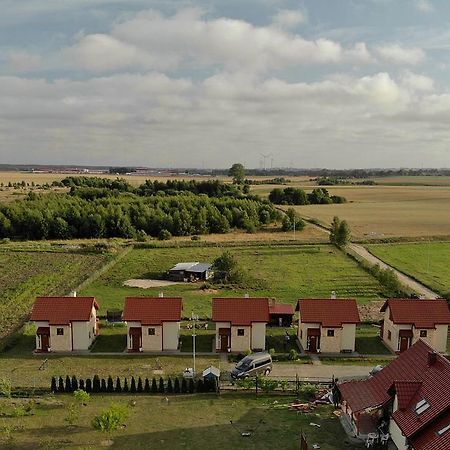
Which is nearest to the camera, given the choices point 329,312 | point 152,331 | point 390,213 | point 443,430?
point 443,430

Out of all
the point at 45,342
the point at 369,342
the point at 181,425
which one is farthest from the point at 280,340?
the point at 45,342

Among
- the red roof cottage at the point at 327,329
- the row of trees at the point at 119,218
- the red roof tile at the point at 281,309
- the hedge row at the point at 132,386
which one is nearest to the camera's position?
the hedge row at the point at 132,386

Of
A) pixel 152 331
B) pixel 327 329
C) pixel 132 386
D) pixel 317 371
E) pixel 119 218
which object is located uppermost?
pixel 119 218

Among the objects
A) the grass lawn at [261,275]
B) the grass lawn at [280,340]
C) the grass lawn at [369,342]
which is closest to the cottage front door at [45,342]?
the grass lawn at [261,275]

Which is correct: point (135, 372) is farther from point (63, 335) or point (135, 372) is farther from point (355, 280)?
point (355, 280)

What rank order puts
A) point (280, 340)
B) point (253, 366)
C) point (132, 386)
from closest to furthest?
point (132, 386) < point (253, 366) < point (280, 340)

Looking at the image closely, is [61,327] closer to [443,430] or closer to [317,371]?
[317,371]

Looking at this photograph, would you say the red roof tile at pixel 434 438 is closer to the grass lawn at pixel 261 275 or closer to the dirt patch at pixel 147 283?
the grass lawn at pixel 261 275

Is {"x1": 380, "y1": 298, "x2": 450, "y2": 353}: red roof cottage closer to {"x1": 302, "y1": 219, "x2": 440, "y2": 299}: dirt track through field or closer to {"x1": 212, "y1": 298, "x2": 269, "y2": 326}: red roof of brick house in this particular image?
{"x1": 212, "y1": 298, "x2": 269, "y2": 326}: red roof of brick house
